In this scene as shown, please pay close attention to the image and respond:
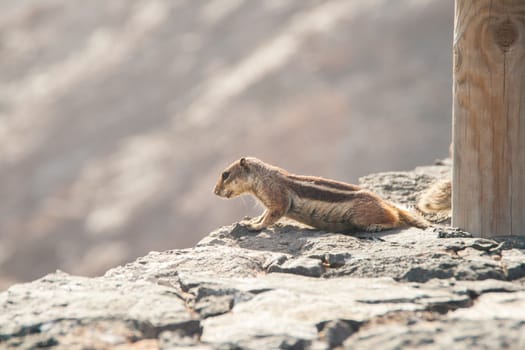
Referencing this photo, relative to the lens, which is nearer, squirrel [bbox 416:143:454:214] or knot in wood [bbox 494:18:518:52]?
knot in wood [bbox 494:18:518:52]

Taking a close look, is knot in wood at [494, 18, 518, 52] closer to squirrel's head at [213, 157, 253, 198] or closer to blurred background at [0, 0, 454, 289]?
squirrel's head at [213, 157, 253, 198]

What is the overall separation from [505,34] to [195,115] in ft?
74.7

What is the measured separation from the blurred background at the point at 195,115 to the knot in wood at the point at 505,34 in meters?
17.6

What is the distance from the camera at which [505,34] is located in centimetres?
501

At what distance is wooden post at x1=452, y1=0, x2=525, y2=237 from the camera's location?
502 centimetres

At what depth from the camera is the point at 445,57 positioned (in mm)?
25062

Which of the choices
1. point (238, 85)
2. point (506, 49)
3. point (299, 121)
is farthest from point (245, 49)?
point (506, 49)

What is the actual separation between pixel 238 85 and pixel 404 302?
24003mm

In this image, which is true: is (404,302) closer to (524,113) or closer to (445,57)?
(524,113)

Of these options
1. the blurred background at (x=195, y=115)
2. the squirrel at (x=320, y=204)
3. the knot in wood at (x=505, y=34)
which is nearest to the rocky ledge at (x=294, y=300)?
the squirrel at (x=320, y=204)

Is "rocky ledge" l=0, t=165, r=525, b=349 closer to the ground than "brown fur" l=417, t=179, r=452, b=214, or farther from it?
closer to the ground

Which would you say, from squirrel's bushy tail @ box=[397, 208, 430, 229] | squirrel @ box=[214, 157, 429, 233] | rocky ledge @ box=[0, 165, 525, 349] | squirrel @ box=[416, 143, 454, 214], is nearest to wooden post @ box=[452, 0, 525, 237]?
rocky ledge @ box=[0, 165, 525, 349]

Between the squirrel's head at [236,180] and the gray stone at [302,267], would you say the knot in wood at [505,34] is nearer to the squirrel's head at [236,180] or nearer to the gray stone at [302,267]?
the gray stone at [302,267]

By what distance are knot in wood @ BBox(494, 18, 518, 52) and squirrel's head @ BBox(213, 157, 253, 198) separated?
86.4 inches
